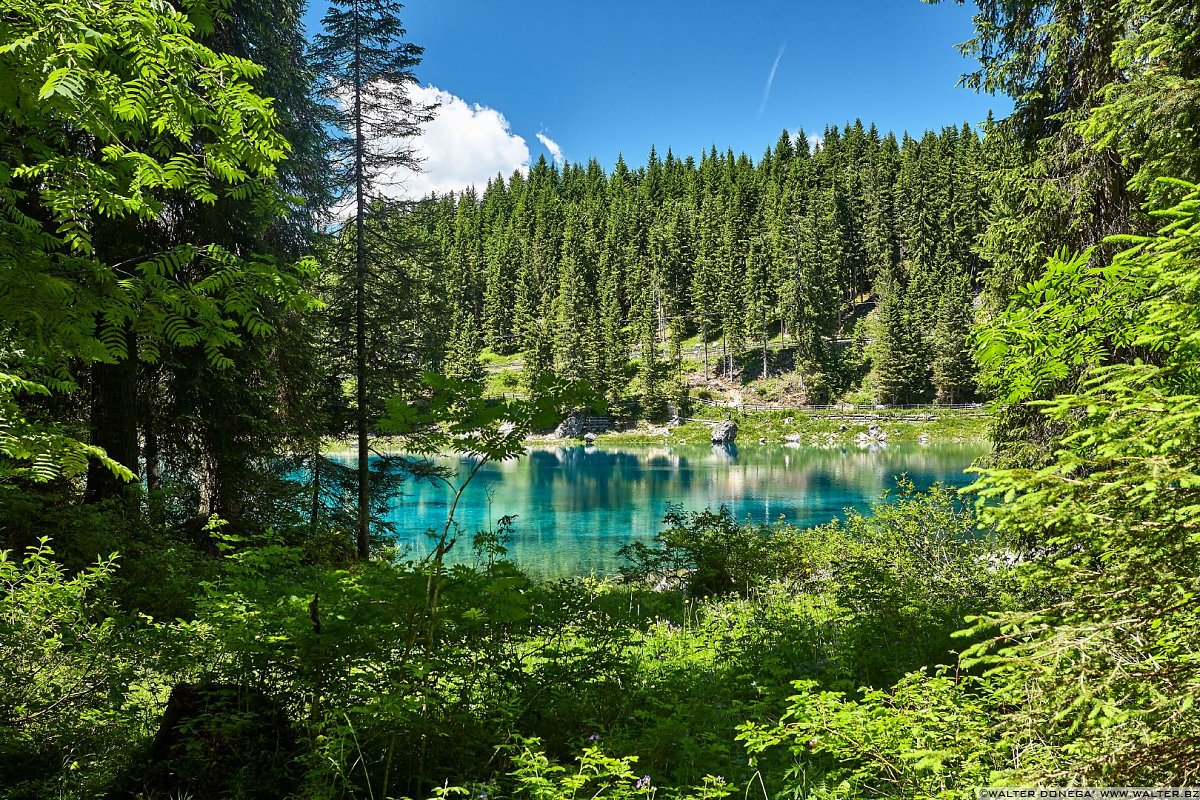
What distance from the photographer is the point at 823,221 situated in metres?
72.4

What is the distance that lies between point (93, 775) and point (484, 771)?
6.01ft

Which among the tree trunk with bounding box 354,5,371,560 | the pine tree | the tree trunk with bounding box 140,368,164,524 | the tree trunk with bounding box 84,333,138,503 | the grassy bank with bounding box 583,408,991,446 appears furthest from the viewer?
the pine tree

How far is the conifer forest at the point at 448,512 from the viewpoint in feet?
6.74

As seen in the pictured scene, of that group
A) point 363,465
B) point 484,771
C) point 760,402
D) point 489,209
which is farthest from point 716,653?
point 489,209

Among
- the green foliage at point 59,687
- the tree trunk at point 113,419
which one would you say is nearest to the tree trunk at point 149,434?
the tree trunk at point 113,419

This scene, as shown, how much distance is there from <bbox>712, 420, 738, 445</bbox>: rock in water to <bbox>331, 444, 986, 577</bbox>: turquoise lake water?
6.55ft

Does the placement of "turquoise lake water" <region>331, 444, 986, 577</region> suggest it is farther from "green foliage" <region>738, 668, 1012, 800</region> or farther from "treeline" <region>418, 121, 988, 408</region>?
"treeline" <region>418, 121, 988, 408</region>

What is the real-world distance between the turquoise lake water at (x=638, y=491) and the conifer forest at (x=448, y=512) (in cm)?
131

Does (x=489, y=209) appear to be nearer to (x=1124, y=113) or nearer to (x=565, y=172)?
(x=565, y=172)

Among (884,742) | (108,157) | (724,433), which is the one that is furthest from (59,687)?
(724,433)

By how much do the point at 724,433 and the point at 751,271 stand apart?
22983 mm

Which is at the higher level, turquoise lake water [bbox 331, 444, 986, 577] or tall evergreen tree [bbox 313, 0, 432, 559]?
tall evergreen tree [bbox 313, 0, 432, 559]

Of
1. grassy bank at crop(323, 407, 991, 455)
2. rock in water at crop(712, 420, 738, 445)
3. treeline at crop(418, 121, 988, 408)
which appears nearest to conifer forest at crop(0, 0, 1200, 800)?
rock in water at crop(712, 420, 738, 445)

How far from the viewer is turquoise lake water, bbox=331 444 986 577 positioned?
745 inches
